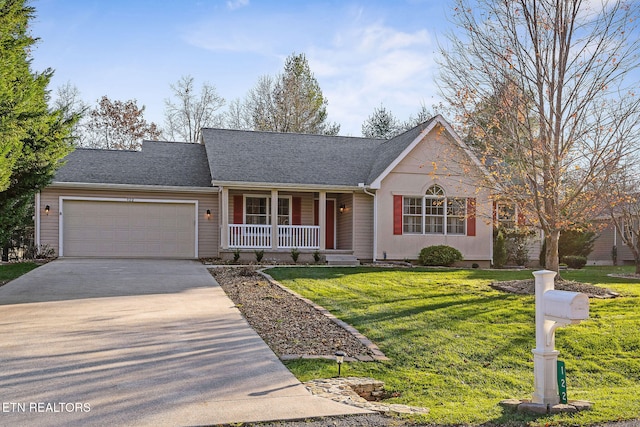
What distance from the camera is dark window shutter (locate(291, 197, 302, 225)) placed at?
Answer: 71.1 feet

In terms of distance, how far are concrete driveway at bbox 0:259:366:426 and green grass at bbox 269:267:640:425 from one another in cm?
80

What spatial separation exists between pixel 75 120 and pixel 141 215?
308 inches

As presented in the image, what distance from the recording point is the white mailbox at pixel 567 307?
16.1 feet

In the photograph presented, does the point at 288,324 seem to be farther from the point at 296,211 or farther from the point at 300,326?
the point at 296,211

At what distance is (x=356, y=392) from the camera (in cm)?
574

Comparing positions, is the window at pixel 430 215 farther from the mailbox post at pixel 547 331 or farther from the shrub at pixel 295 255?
the mailbox post at pixel 547 331

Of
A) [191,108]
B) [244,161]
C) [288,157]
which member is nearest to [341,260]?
[288,157]

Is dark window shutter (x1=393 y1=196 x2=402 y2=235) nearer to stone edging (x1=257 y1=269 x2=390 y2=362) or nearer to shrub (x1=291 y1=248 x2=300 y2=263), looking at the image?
shrub (x1=291 y1=248 x2=300 y2=263)

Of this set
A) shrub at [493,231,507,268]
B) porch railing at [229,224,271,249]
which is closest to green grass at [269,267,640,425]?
porch railing at [229,224,271,249]

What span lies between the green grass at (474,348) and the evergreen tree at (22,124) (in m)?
5.76

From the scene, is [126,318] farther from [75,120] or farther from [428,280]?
[428,280]

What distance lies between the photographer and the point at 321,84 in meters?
39.3

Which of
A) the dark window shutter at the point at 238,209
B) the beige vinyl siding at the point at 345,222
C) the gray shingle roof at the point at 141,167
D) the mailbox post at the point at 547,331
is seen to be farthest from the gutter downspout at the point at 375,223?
the mailbox post at the point at 547,331

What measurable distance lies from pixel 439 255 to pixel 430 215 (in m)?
1.76
